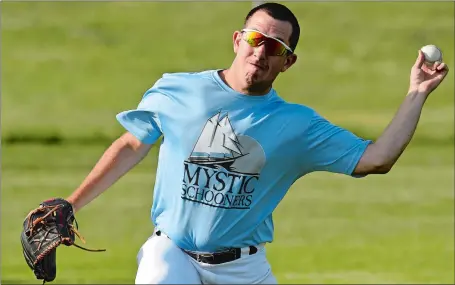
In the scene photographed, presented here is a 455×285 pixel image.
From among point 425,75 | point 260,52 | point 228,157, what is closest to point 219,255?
point 228,157

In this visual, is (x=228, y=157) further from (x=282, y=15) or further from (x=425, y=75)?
(x=425, y=75)

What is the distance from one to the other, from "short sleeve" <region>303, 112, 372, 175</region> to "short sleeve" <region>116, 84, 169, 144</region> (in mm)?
826

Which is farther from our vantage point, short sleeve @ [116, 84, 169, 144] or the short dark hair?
short sleeve @ [116, 84, 169, 144]

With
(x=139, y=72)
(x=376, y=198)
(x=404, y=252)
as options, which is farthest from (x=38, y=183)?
(x=139, y=72)

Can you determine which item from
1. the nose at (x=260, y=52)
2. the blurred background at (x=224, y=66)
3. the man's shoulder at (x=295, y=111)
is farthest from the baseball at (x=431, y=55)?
the blurred background at (x=224, y=66)

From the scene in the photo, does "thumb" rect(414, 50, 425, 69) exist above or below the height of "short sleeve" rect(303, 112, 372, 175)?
above

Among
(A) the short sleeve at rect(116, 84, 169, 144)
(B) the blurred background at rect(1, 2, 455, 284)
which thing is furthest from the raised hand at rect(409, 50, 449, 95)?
(B) the blurred background at rect(1, 2, 455, 284)

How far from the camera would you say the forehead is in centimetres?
681

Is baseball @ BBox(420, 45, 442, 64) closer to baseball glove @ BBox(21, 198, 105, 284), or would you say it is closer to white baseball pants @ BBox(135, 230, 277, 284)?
white baseball pants @ BBox(135, 230, 277, 284)

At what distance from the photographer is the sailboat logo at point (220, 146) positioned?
6703 millimetres

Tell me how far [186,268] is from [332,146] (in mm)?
1019

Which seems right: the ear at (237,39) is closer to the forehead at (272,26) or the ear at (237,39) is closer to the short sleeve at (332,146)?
the forehead at (272,26)

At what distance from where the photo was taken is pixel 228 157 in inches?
264

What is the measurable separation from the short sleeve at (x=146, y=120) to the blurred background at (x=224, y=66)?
553 cm
